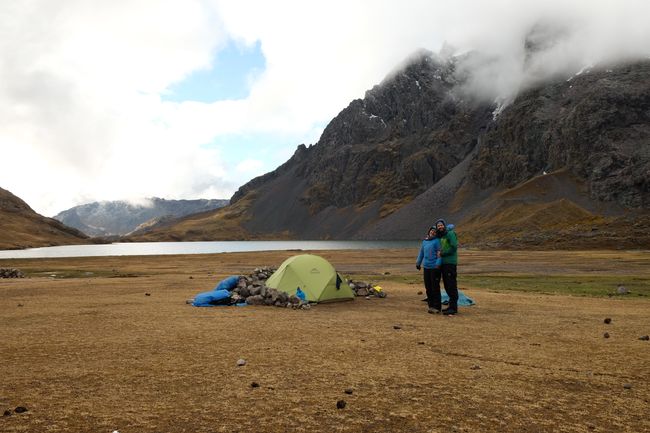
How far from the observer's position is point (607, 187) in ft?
493

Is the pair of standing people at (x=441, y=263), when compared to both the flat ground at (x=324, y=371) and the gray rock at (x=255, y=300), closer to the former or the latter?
the flat ground at (x=324, y=371)

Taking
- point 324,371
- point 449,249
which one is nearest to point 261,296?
point 449,249

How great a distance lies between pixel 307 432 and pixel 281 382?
2.41 m

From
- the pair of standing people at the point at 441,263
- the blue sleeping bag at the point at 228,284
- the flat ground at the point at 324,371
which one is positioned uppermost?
the pair of standing people at the point at 441,263

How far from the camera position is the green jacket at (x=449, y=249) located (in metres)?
18.1

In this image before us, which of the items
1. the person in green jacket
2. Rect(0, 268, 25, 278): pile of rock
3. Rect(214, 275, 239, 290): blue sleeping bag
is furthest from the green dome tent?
Rect(0, 268, 25, 278): pile of rock

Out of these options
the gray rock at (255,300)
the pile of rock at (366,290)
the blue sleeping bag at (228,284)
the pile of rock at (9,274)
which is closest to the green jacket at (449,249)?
the pile of rock at (366,290)

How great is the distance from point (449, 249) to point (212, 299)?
35.0ft

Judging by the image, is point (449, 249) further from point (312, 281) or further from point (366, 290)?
point (366, 290)

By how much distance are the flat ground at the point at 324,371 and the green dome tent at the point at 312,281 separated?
3310 mm

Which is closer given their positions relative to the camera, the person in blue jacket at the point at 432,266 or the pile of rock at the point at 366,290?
the person in blue jacket at the point at 432,266

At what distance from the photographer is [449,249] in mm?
18109

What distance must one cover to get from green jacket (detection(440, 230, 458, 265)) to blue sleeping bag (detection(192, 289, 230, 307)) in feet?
32.4

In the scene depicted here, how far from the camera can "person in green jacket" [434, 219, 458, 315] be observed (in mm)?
18016
